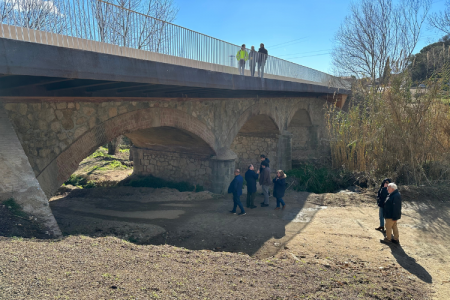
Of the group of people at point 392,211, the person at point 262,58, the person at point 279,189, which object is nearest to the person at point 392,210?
the group of people at point 392,211

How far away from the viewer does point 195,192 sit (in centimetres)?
1020

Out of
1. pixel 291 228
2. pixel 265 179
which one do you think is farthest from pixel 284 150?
pixel 291 228

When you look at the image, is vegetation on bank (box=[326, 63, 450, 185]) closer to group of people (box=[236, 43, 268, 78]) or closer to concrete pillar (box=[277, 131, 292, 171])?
group of people (box=[236, 43, 268, 78])

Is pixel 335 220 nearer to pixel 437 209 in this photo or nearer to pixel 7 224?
pixel 437 209

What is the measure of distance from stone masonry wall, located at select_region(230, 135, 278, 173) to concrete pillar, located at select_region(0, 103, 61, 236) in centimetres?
1226

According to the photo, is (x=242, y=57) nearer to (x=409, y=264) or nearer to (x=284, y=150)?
(x=284, y=150)

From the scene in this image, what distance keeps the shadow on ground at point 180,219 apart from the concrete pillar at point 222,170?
2.25ft

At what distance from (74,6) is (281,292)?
16.0ft

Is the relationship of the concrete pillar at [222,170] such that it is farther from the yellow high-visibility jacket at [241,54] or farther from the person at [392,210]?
the person at [392,210]

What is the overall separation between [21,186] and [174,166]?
25.0 ft

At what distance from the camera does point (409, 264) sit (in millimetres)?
4965

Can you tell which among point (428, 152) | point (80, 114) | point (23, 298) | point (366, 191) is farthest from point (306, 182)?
point (23, 298)

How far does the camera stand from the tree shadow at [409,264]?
456cm

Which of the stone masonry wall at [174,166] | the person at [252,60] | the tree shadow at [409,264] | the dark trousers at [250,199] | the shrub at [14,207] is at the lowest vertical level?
the tree shadow at [409,264]
